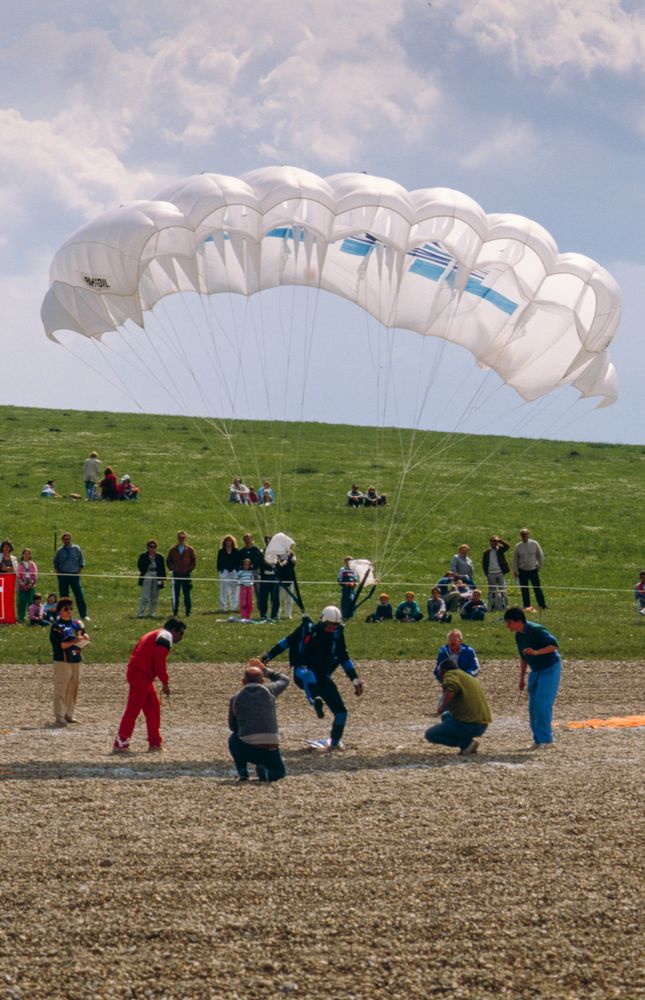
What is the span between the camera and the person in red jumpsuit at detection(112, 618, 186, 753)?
14.4m

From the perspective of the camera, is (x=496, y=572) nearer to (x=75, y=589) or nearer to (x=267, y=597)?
(x=267, y=597)

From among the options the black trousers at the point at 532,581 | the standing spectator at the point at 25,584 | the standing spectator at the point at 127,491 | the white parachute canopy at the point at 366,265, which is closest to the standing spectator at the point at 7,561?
the standing spectator at the point at 25,584

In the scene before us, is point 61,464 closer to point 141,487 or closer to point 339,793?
point 141,487

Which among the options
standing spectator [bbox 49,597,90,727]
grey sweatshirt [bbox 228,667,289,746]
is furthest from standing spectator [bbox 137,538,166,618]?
grey sweatshirt [bbox 228,667,289,746]

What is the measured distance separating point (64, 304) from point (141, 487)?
2597 centimetres

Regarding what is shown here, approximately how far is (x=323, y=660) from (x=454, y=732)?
5.57ft

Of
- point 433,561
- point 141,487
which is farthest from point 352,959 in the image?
point 141,487

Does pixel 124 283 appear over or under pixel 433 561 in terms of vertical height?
over

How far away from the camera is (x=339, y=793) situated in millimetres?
12062

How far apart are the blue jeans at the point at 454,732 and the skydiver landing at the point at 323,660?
3.30 ft

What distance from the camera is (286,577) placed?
24.0m

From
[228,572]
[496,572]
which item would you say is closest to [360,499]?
[496,572]

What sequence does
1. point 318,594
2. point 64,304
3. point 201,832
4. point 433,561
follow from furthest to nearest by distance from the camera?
point 433,561, point 318,594, point 64,304, point 201,832

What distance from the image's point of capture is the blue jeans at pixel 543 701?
14.6 metres
